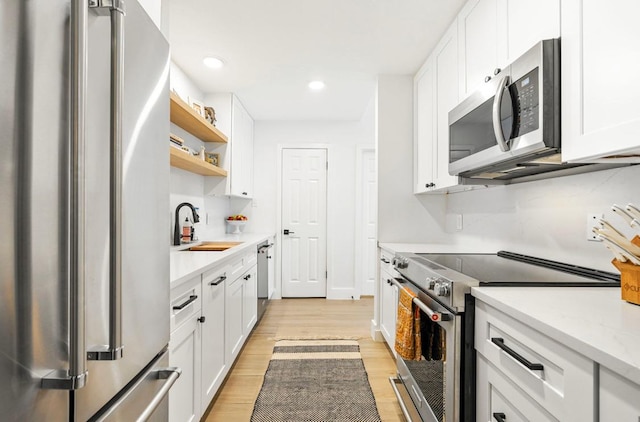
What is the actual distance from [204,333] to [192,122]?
67.6 inches

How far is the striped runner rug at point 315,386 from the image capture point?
1905 millimetres

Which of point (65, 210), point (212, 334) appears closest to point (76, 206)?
point (65, 210)

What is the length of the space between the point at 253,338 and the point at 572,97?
9.42ft

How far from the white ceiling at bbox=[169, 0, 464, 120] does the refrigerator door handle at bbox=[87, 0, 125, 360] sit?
149 centimetres

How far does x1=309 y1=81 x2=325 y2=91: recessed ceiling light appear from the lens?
3141 mm

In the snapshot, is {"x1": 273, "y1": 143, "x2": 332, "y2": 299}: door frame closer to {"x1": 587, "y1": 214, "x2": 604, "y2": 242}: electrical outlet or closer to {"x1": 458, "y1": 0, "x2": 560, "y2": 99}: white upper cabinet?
{"x1": 458, "y1": 0, "x2": 560, "y2": 99}: white upper cabinet

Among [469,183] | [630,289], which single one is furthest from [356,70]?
[630,289]

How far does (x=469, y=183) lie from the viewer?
2.06 meters

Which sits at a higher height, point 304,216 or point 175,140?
point 175,140

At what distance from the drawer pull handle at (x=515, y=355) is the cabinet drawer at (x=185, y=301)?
1.14 m

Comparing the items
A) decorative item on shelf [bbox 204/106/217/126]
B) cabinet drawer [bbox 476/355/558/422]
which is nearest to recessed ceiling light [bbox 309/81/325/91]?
decorative item on shelf [bbox 204/106/217/126]

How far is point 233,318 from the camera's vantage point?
7.55 ft

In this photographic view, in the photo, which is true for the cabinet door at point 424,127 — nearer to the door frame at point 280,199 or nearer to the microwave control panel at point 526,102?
the microwave control panel at point 526,102

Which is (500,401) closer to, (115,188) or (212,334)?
(115,188)
